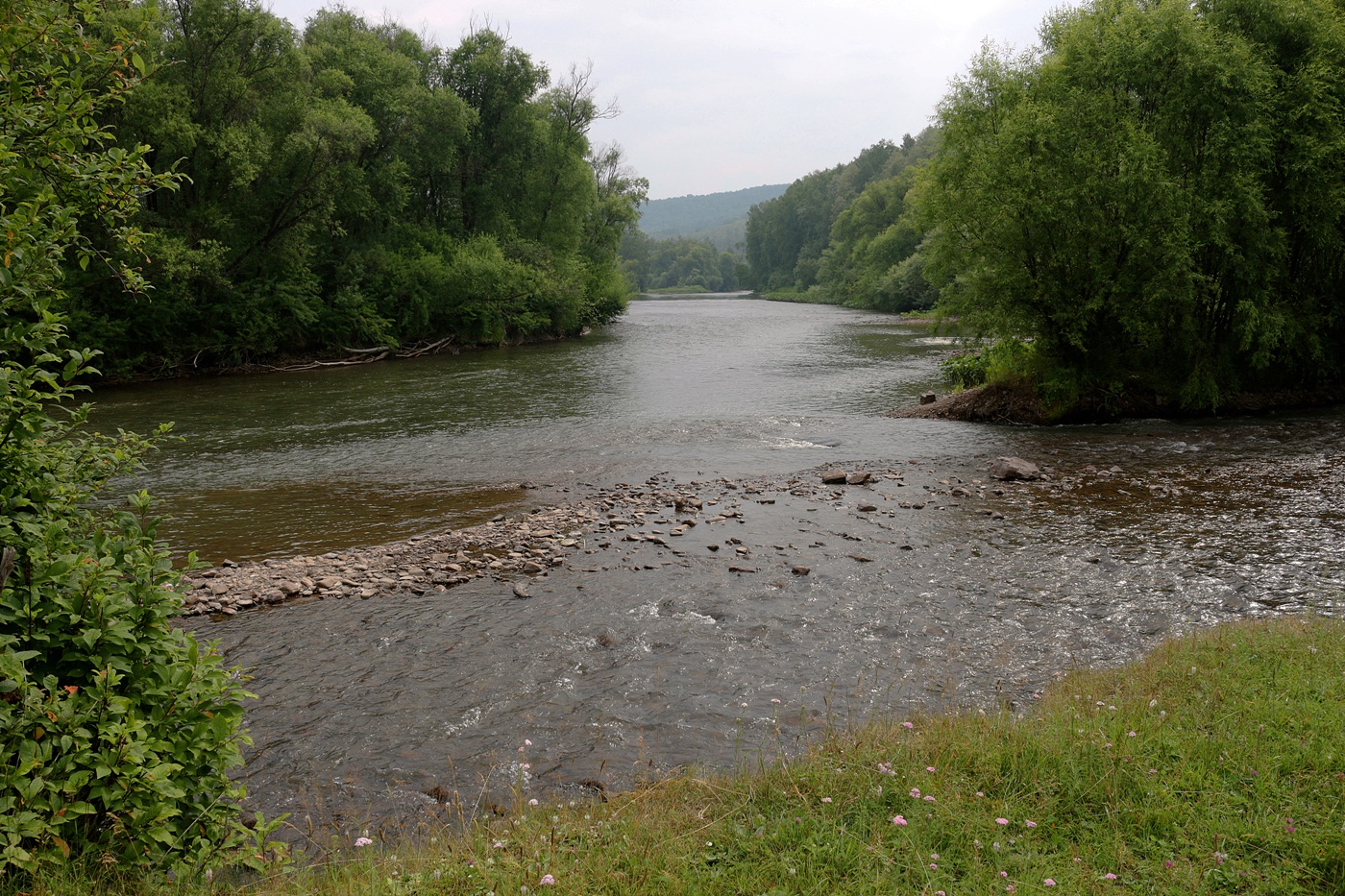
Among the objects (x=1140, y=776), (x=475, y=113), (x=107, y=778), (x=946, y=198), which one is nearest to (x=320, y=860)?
(x=107, y=778)

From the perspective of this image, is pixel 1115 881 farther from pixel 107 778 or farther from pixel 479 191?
pixel 479 191

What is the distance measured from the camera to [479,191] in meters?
54.2

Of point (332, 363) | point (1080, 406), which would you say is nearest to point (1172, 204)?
point (1080, 406)

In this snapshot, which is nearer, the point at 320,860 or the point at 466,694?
the point at 320,860

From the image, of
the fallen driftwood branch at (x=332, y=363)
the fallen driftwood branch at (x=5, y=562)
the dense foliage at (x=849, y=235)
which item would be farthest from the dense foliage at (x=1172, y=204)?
the dense foliage at (x=849, y=235)

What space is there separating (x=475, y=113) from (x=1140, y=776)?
172 feet

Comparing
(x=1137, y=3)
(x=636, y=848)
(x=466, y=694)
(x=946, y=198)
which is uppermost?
(x=1137, y=3)

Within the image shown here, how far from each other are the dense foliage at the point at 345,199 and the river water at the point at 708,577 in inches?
472

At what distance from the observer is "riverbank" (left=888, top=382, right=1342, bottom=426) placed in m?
22.7

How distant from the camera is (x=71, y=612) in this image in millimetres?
4141

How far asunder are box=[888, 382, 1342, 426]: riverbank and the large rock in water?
637 cm

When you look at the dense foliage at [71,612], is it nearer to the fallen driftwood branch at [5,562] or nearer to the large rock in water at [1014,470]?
the fallen driftwood branch at [5,562]

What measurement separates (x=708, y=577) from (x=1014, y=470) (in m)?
8.69

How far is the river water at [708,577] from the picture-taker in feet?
23.9
